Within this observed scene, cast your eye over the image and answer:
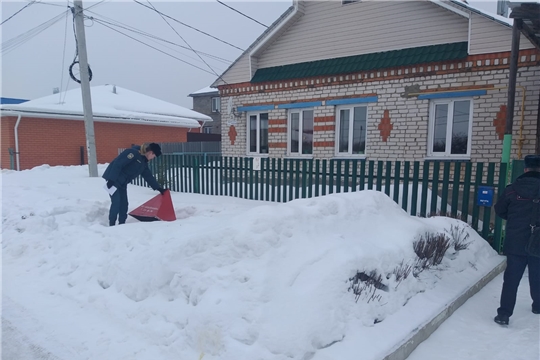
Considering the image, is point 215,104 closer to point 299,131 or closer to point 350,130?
point 299,131

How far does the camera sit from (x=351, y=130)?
10.9m

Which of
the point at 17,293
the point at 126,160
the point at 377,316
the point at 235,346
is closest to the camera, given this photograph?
the point at 235,346

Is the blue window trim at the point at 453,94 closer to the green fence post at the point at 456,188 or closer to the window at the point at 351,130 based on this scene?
the window at the point at 351,130

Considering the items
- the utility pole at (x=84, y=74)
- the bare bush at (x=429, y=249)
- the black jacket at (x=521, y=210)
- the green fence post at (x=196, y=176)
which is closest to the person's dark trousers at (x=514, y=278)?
the black jacket at (x=521, y=210)

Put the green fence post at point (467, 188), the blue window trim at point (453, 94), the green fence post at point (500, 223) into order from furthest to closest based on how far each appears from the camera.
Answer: the blue window trim at point (453, 94)
the green fence post at point (467, 188)
the green fence post at point (500, 223)

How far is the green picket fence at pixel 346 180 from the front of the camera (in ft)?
18.9

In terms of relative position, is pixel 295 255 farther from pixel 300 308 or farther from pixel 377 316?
pixel 377 316

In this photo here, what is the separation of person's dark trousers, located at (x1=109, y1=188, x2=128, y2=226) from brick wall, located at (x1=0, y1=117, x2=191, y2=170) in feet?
49.1

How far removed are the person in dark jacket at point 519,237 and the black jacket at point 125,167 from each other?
17.9ft

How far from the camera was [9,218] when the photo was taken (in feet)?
21.4

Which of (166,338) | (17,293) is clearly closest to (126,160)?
(17,293)

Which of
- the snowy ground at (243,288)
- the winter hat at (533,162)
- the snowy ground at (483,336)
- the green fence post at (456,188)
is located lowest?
the snowy ground at (483,336)

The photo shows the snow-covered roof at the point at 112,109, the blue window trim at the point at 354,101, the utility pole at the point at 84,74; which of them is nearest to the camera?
the blue window trim at the point at 354,101

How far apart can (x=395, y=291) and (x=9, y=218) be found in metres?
6.42
